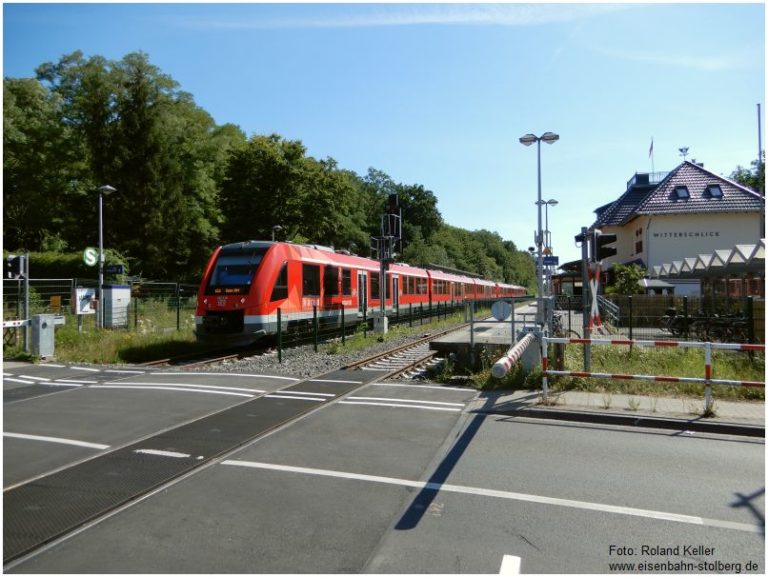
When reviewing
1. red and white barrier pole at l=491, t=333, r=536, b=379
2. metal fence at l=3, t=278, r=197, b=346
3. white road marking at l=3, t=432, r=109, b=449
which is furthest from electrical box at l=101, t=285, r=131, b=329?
red and white barrier pole at l=491, t=333, r=536, b=379

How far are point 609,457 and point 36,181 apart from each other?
42784 mm

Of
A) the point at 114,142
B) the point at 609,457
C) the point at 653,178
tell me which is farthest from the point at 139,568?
the point at 653,178

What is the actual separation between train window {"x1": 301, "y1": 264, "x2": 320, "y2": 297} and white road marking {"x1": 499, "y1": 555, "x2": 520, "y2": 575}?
552 inches

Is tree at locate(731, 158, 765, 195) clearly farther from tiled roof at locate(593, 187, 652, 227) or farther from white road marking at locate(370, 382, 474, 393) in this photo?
white road marking at locate(370, 382, 474, 393)

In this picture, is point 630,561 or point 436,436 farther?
point 436,436

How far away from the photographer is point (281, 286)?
1591cm

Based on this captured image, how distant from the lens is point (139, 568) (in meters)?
3.54

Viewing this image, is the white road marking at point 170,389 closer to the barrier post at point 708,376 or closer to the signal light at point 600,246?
the signal light at point 600,246

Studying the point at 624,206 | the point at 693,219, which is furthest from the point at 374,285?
the point at 624,206

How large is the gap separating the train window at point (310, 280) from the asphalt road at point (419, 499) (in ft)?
31.0

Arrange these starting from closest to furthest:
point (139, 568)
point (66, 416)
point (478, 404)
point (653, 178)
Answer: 1. point (139, 568)
2. point (66, 416)
3. point (478, 404)
4. point (653, 178)

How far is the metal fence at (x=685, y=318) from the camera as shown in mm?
12008

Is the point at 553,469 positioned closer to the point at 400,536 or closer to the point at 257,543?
the point at 400,536

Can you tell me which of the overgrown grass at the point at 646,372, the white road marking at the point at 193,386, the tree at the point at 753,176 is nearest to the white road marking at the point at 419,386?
the overgrown grass at the point at 646,372
